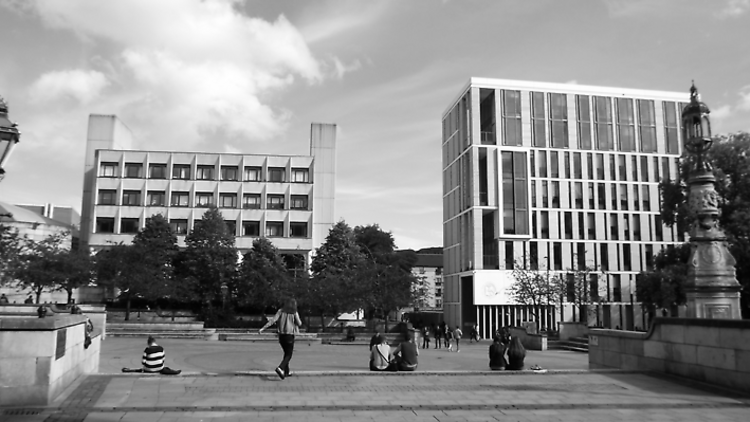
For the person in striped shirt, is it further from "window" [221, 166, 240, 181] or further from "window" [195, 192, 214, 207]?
"window" [221, 166, 240, 181]

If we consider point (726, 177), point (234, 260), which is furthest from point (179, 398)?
point (234, 260)

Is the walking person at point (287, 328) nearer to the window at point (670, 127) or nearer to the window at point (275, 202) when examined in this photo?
the window at point (275, 202)

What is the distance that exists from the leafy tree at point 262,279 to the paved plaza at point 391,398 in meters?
36.3

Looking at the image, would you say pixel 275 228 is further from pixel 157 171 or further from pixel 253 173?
pixel 157 171

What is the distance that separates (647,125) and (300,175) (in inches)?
1520

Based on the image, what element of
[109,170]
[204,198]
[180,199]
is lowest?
[180,199]

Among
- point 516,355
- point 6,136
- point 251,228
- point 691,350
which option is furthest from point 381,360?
point 251,228

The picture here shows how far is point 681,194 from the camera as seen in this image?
39.7 metres

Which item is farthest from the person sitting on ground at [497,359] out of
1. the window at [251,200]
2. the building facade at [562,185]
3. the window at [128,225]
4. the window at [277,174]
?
the window at [128,225]

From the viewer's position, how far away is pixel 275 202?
70000 millimetres

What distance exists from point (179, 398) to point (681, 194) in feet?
125

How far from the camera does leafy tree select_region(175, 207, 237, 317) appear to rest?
53500 millimetres

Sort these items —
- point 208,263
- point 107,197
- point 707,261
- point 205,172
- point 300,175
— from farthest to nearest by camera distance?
point 300,175, point 205,172, point 107,197, point 208,263, point 707,261

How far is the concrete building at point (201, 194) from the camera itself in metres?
68.1
